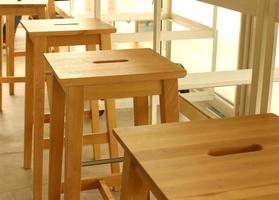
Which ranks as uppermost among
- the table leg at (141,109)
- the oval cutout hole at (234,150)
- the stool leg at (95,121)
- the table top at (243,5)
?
the table top at (243,5)

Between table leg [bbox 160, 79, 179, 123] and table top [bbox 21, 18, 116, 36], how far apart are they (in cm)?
61

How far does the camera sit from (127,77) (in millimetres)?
1457

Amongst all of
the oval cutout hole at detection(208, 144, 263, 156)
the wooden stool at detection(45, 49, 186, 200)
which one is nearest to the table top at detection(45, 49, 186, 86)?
the wooden stool at detection(45, 49, 186, 200)

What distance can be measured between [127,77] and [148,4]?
2.86 metres

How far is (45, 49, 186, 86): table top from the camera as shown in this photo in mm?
1442

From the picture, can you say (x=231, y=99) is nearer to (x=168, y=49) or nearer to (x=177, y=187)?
(x=168, y=49)

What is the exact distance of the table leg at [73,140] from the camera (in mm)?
1438

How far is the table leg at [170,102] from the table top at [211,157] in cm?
38

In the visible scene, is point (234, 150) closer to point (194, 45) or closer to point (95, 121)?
point (95, 121)

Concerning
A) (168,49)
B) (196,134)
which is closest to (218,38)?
(168,49)

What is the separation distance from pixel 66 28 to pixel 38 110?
1.21 feet

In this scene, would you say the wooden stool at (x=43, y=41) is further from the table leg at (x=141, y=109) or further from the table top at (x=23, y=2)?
the table top at (x=23, y=2)

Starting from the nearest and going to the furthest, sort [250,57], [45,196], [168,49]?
[45,196]
[250,57]
[168,49]

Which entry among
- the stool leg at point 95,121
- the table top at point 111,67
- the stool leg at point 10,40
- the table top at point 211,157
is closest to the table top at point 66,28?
the table top at point 111,67
